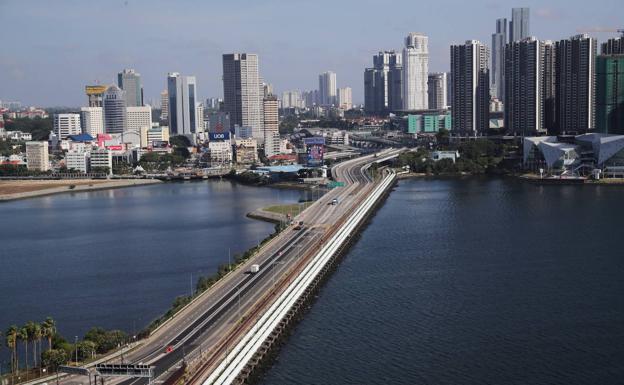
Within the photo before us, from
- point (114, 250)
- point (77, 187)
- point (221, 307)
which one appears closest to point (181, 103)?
point (77, 187)

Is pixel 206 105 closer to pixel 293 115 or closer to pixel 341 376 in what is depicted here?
Answer: pixel 293 115

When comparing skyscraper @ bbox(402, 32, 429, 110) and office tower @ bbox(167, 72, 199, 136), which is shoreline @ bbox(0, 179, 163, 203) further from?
skyscraper @ bbox(402, 32, 429, 110)

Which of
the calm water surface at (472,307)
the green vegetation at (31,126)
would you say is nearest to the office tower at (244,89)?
the green vegetation at (31,126)

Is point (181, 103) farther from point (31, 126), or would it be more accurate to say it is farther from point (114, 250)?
point (114, 250)

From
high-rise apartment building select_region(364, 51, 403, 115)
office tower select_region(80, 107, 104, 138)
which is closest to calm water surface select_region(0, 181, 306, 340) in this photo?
office tower select_region(80, 107, 104, 138)

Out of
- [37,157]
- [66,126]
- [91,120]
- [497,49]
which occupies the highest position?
[497,49]

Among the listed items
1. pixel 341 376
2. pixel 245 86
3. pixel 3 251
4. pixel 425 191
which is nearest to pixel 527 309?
pixel 341 376

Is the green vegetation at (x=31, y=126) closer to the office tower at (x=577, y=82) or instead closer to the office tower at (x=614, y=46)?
the office tower at (x=577, y=82)

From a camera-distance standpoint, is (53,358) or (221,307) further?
(221,307)

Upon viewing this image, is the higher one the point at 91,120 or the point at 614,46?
the point at 614,46
